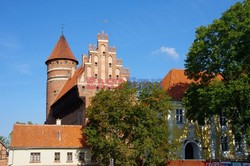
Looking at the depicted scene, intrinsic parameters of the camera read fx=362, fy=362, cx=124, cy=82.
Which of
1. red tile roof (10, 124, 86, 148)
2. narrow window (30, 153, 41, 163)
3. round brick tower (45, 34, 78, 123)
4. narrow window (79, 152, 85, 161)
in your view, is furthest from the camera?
round brick tower (45, 34, 78, 123)

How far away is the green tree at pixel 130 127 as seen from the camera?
3181 cm

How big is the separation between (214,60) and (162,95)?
6017 mm

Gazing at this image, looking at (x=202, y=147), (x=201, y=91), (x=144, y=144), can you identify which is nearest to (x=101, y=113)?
(x=144, y=144)

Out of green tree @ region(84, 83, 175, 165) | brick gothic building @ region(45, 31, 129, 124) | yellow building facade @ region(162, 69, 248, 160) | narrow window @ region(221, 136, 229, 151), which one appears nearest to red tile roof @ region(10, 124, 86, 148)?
brick gothic building @ region(45, 31, 129, 124)

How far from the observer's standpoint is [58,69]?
55625mm

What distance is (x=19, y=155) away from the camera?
119 ft

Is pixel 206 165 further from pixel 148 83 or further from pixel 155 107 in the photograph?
pixel 148 83

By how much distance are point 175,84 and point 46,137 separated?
15.4 meters

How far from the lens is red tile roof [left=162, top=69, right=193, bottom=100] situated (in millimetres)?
40106

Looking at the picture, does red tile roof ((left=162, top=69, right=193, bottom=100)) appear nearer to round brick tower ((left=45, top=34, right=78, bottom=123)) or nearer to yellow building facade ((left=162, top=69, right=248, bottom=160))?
yellow building facade ((left=162, top=69, right=248, bottom=160))

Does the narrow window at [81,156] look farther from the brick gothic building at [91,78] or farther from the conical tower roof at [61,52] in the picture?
the conical tower roof at [61,52]

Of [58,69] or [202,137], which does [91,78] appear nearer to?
[202,137]

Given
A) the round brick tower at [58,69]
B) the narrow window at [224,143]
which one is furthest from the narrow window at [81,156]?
the round brick tower at [58,69]

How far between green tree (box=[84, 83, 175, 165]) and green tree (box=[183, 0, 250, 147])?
10.2ft
